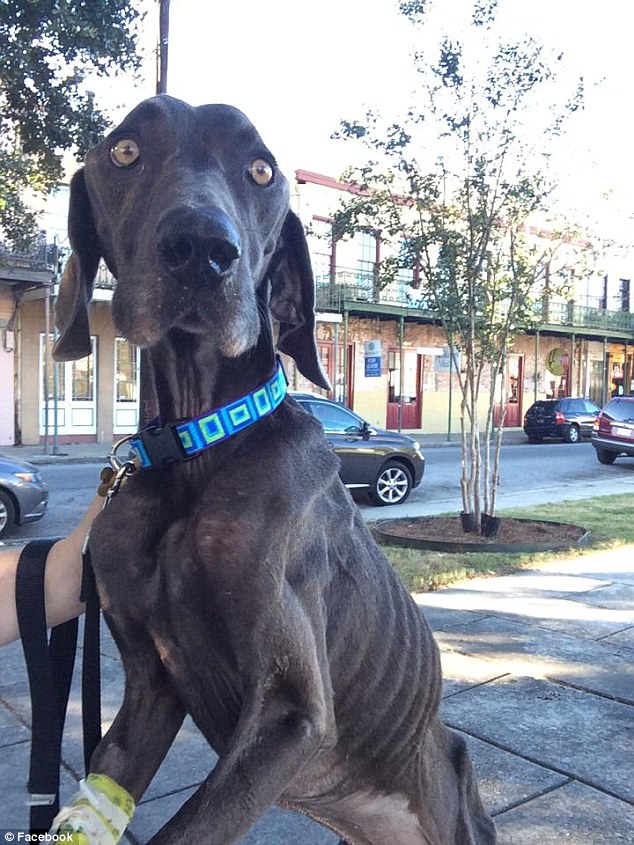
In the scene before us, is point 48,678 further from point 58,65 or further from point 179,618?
point 58,65

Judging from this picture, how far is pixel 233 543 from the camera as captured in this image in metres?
1.52

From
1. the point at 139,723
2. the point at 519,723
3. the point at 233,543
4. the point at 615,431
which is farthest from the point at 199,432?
the point at 615,431

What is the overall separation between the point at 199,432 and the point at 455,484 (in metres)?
13.1

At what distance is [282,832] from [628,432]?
17.1 metres

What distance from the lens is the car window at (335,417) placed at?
477 inches

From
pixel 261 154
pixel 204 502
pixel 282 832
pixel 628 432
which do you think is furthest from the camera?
pixel 628 432

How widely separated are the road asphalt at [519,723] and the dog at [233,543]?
3.27 feet

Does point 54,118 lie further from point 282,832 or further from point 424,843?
point 424,843

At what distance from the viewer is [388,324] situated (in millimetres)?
28516

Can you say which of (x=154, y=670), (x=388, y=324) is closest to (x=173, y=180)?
(x=154, y=670)

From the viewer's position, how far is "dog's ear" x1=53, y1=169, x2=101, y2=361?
189cm

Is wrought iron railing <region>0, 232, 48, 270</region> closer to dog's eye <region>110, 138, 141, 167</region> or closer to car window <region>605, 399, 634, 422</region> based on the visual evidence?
car window <region>605, 399, 634, 422</region>

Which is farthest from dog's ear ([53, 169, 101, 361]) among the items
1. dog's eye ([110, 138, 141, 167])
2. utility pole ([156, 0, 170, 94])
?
utility pole ([156, 0, 170, 94])

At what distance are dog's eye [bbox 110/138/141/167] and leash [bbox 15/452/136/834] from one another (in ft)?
2.17
